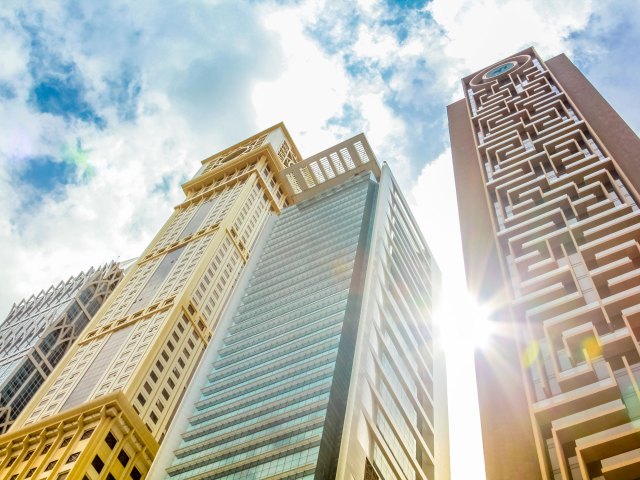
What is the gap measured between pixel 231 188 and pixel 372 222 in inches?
2520

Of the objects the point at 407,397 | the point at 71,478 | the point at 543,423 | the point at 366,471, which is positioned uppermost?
the point at 543,423

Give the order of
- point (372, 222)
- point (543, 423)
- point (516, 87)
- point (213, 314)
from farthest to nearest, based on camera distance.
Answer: point (213, 314) < point (372, 222) < point (516, 87) < point (543, 423)

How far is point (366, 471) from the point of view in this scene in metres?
54.9

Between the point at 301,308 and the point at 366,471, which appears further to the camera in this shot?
the point at 301,308

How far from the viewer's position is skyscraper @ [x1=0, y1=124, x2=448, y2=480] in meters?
63.3

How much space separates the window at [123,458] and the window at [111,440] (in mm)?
1308

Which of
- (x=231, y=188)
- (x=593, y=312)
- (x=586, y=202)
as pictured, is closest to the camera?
(x=593, y=312)

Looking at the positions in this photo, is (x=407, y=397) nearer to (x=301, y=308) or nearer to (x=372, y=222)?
(x=301, y=308)

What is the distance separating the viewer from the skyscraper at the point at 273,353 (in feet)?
208

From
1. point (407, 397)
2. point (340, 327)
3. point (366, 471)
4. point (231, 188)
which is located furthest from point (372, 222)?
point (231, 188)

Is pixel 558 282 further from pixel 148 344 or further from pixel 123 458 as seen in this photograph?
pixel 148 344

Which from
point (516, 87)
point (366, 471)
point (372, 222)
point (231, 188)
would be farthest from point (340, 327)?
point (231, 188)

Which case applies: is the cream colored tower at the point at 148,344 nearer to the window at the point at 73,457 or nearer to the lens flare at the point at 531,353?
the window at the point at 73,457

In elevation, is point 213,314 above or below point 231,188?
below
